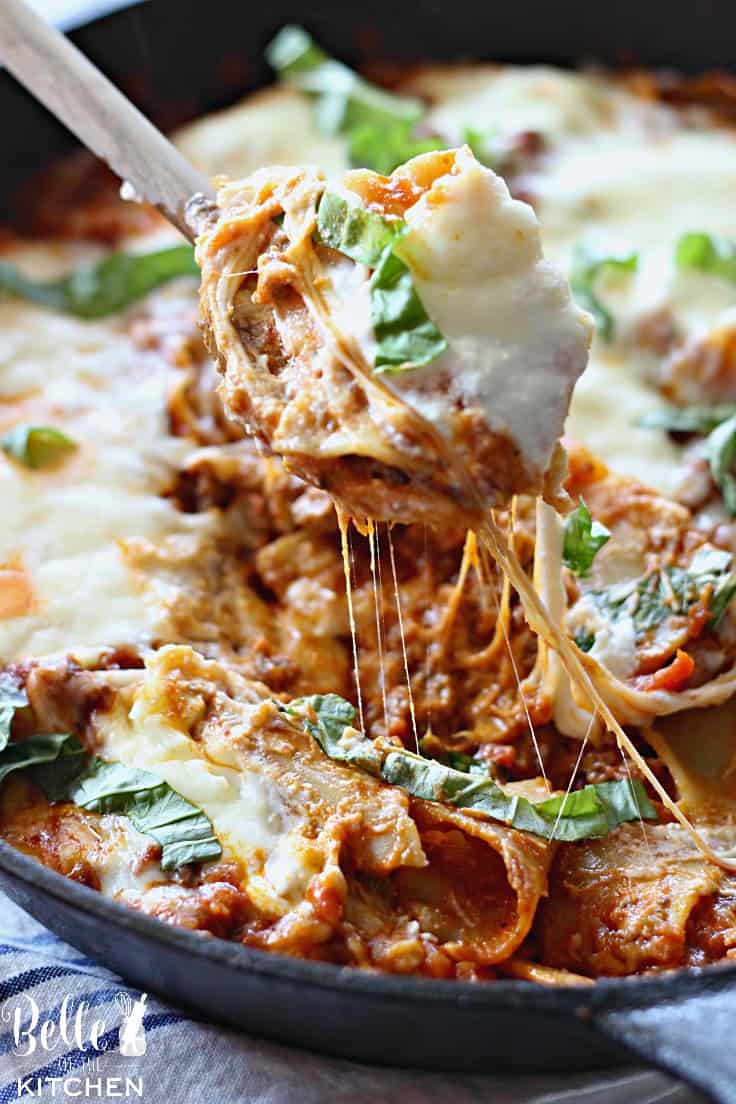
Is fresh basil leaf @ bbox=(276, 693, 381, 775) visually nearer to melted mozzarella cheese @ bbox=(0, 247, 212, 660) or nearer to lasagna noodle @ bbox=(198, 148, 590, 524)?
melted mozzarella cheese @ bbox=(0, 247, 212, 660)

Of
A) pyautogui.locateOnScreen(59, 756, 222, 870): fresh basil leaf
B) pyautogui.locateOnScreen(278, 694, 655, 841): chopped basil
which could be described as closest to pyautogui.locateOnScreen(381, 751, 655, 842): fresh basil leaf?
pyautogui.locateOnScreen(278, 694, 655, 841): chopped basil

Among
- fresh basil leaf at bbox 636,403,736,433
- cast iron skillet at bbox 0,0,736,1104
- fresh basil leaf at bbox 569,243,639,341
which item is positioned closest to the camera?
cast iron skillet at bbox 0,0,736,1104

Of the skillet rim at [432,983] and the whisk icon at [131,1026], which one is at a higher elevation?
the skillet rim at [432,983]

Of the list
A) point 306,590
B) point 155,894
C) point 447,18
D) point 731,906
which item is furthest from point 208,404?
point 447,18

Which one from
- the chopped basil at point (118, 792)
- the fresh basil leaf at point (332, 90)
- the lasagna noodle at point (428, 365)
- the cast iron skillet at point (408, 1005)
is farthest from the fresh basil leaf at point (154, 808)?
the fresh basil leaf at point (332, 90)

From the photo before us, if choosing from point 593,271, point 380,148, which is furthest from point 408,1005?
point 380,148

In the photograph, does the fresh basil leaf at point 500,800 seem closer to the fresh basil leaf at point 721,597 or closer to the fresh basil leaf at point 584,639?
the fresh basil leaf at point 584,639
